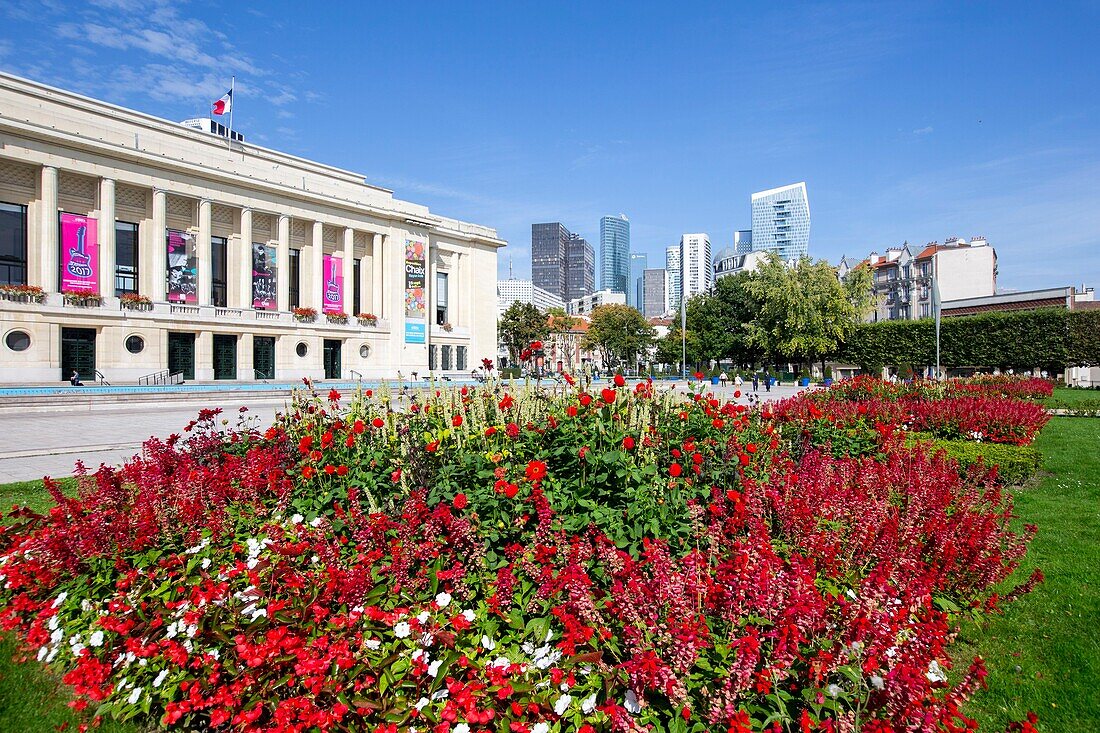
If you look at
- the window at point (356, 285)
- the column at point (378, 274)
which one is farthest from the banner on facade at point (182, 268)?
the column at point (378, 274)

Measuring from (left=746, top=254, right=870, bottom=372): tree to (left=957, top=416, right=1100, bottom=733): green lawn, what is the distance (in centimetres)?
4499

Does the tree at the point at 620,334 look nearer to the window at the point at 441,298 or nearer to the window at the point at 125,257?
the window at the point at 441,298

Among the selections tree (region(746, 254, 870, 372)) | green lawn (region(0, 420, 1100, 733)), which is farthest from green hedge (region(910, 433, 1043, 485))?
tree (region(746, 254, 870, 372))

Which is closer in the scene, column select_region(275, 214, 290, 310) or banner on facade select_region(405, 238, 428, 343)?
column select_region(275, 214, 290, 310)

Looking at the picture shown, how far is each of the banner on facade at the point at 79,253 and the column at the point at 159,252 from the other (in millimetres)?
2975

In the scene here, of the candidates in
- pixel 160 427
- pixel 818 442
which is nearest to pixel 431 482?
pixel 818 442

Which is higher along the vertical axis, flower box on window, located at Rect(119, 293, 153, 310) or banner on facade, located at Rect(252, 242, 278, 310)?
banner on facade, located at Rect(252, 242, 278, 310)

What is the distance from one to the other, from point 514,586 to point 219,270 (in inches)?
1864

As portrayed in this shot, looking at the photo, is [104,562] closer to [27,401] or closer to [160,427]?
[160,427]

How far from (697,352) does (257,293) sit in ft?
151

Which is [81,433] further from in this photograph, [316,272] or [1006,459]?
[316,272]

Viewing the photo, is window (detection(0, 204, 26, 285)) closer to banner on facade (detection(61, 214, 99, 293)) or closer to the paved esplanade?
banner on facade (detection(61, 214, 99, 293))

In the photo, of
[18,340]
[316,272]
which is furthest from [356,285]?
[18,340]

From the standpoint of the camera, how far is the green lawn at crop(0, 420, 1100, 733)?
129 inches
